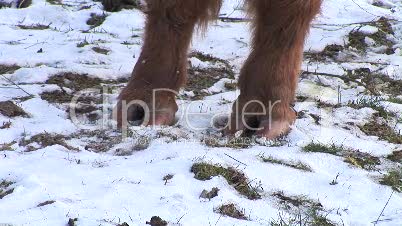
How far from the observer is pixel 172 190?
8.85ft

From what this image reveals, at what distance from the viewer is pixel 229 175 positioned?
9.46 ft

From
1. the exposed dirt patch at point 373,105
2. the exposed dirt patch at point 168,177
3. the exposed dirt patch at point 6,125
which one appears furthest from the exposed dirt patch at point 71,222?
the exposed dirt patch at point 373,105

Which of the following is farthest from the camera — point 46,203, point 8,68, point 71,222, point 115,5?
point 115,5

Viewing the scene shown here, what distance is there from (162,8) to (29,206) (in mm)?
1382

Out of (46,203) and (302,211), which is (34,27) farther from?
(302,211)

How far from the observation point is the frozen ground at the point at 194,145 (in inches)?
102

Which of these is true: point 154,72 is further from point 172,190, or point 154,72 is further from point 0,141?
point 172,190

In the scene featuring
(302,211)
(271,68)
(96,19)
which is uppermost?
(271,68)

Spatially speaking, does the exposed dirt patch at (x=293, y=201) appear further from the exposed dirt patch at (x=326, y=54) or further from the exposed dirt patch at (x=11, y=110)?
the exposed dirt patch at (x=326, y=54)

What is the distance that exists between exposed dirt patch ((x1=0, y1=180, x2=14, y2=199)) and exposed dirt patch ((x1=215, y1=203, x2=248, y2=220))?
2.42 ft

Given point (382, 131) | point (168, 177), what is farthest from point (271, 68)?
point (168, 177)

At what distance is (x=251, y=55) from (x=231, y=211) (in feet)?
3.67

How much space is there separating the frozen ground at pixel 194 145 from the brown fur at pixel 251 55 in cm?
15

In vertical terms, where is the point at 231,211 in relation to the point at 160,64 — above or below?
below
